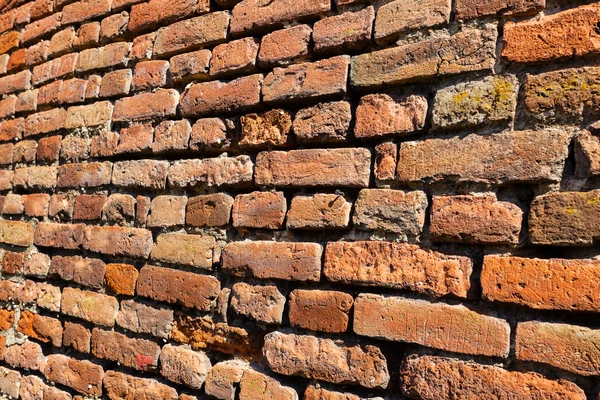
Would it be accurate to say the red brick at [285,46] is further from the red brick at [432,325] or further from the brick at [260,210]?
the red brick at [432,325]

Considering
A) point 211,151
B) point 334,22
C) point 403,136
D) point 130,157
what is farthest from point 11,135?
point 403,136

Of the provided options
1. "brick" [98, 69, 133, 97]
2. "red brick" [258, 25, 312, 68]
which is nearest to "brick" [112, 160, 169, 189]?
"brick" [98, 69, 133, 97]

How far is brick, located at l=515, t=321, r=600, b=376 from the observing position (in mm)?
917

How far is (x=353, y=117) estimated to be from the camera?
1260 mm

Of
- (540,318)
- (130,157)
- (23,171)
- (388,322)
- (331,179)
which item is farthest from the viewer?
(23,171)

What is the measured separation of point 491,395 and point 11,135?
7.26ft

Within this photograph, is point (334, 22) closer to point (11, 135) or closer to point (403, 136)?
point (403, 136)

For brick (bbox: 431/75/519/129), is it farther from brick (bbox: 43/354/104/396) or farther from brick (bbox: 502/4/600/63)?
brick (bbox: 43/354/104/396)

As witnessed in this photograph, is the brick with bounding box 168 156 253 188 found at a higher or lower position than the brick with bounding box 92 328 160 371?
higher

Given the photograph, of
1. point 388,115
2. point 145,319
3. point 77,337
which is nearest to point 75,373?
point 77,337

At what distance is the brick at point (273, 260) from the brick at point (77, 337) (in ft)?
2.22

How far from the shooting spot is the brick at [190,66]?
1585 millimetres

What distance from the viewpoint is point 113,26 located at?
6.22 ft

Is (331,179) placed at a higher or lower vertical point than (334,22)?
lower
